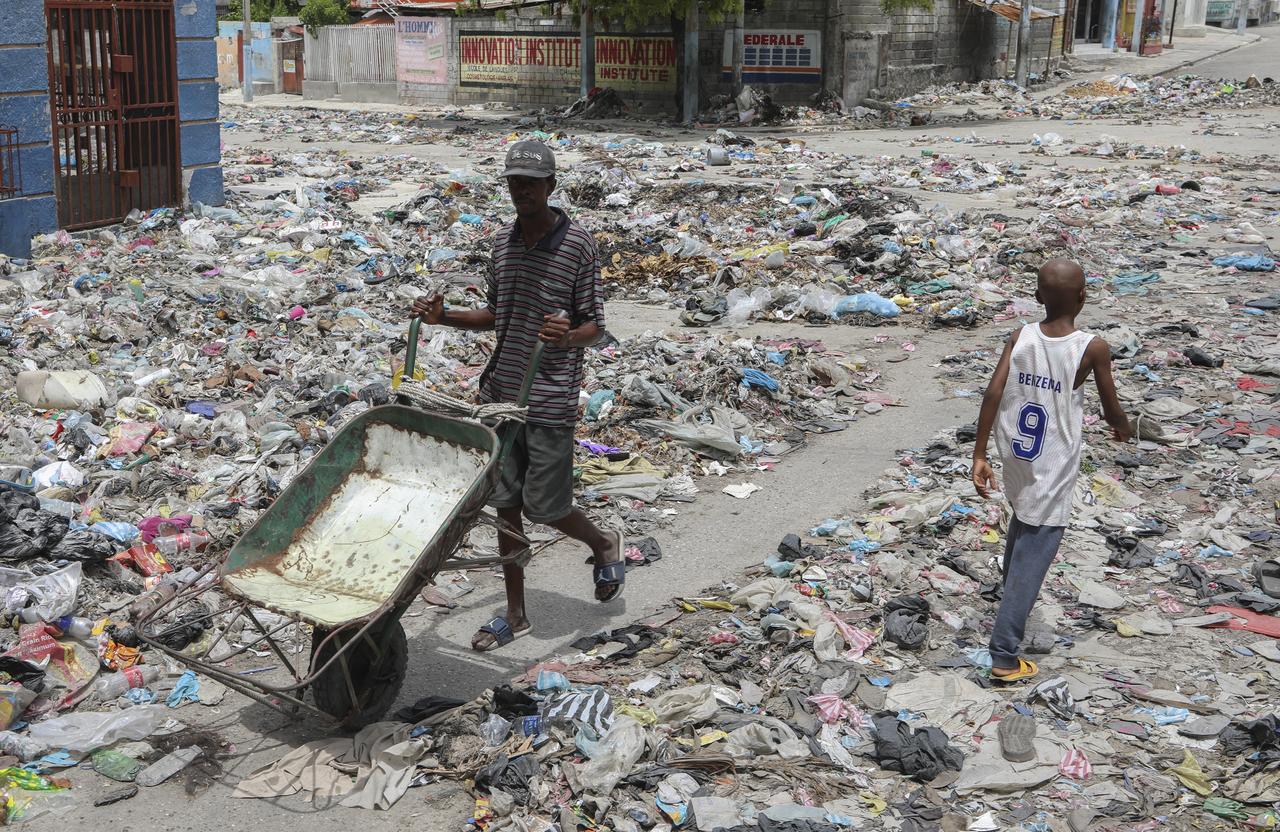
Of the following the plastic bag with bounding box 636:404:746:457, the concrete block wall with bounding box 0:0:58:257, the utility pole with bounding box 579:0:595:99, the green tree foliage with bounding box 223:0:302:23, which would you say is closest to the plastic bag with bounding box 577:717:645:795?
the plastic bag with bounding box 636:404:746:457

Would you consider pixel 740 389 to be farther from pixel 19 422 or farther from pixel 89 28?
pixel 89 28

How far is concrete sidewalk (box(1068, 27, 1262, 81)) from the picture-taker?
38344 millimetres

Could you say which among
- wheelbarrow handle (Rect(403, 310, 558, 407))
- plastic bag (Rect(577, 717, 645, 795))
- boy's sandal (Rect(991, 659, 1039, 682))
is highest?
wheelbarrow handle (Rect(403, 310, 558, 407))

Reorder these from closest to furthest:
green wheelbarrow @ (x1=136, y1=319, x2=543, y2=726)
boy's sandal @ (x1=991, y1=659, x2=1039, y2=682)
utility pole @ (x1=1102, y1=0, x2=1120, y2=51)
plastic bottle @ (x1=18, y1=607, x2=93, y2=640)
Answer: green wheelbarrow @ (x1=136, y1=319, x2=543, y2=726) → boy's sandal @ (x1=991, y1=659, x2=1039, y2=682) → plastic bottle @ (x1=18, y1=607, x2=93, y2=640) → utility pole @ (x1=1102, y1=0, x2=1120, y2=51)

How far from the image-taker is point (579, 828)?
3.65 metres

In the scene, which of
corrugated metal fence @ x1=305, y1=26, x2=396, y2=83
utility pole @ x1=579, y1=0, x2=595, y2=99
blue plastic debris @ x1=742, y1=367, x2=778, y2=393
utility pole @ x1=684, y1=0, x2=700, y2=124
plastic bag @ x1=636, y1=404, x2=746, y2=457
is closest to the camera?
plastic bag @ x1=636, y1=404, x2=746, y2=457

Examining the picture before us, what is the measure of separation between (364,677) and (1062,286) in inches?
104

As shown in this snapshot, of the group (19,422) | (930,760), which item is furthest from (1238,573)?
(19,422)

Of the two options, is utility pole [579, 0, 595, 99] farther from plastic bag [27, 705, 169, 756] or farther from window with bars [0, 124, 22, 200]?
plastic bag [27, 705, 169, 756]

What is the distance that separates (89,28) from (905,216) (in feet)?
28.3

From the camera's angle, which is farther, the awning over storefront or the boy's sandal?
the awning over storefront

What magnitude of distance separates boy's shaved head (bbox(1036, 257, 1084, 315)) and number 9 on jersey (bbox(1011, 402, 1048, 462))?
34 centimetres

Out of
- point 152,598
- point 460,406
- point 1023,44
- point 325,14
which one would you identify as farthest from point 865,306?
point 325,14

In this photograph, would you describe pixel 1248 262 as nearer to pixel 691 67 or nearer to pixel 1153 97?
pixel 691 67
